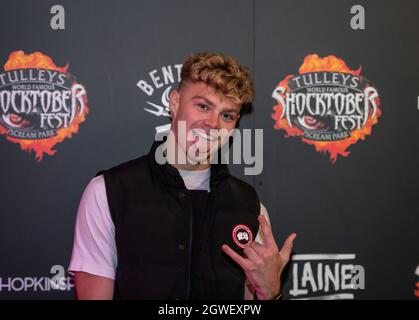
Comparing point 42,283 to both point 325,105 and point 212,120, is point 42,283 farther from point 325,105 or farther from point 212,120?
point 325,105

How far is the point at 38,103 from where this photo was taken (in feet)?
6.25

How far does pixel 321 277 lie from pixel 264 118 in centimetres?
68

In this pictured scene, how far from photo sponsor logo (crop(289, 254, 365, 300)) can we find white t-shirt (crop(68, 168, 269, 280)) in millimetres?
810

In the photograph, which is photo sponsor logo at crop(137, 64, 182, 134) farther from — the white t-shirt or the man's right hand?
the man's right hand

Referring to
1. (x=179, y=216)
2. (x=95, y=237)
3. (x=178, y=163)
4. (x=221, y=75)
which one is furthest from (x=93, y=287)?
(x=221, y=75)

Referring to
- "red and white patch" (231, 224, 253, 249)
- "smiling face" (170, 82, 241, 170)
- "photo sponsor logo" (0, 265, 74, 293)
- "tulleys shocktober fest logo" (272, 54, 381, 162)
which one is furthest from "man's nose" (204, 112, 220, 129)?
"photo sponsor logo" (0, 265, 74, 293)

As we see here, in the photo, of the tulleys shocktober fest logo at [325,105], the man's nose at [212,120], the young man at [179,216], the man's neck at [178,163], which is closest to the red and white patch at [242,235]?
the young man at [179,216]

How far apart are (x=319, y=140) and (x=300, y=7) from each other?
1.79 feet

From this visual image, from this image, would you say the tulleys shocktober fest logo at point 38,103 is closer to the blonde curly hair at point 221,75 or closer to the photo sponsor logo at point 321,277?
the blonde curly hair at point 221,75

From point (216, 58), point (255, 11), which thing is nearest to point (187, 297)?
point (216, 58)

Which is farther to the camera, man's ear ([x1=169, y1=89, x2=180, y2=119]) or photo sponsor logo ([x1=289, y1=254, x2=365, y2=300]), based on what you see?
photo sponsor logo ([x1=289, y1=254, x2=365, y2=300])

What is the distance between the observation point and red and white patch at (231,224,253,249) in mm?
1653

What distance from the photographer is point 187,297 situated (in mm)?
1547

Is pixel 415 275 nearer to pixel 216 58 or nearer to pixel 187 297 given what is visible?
pixel 187 297
